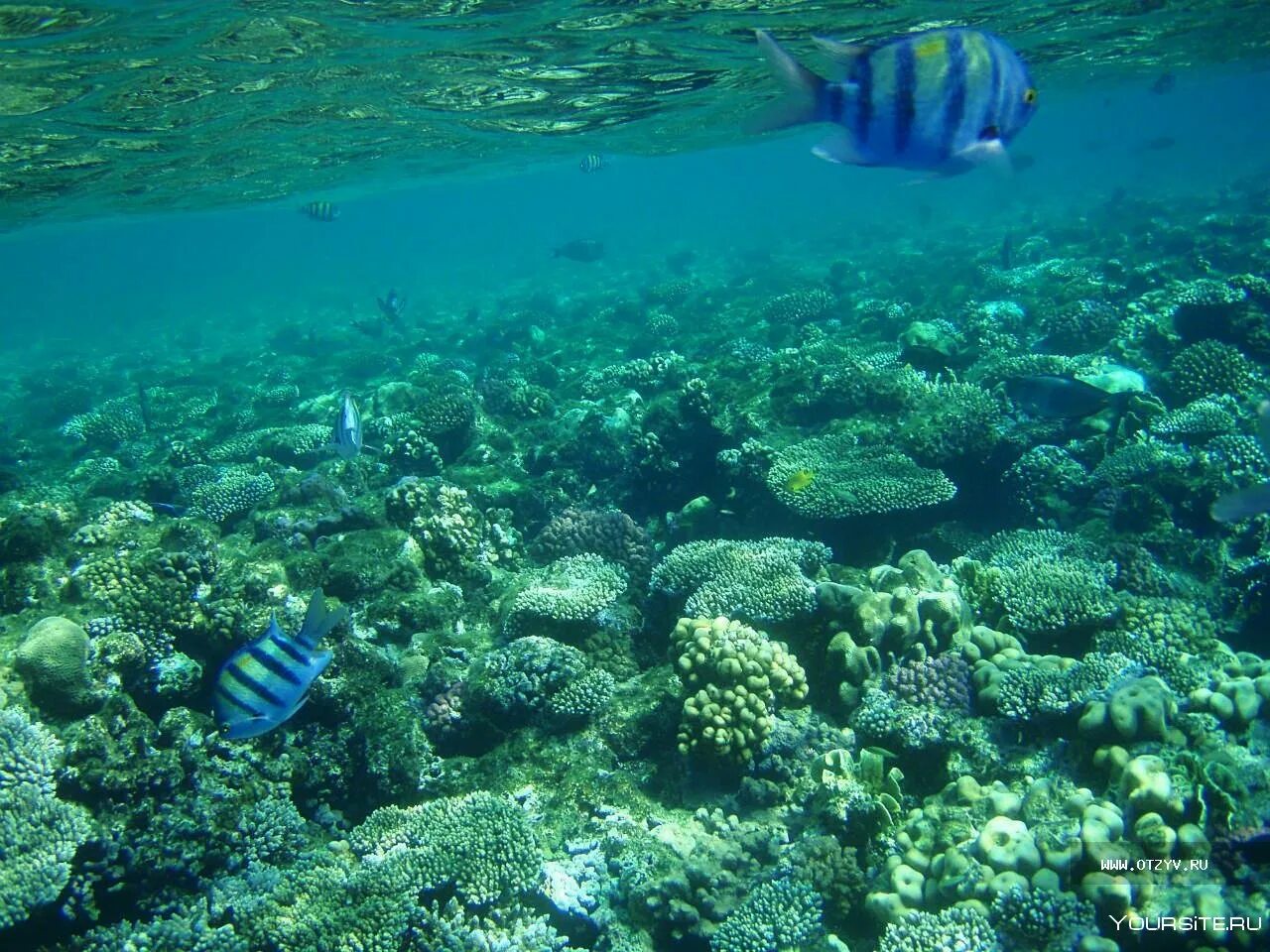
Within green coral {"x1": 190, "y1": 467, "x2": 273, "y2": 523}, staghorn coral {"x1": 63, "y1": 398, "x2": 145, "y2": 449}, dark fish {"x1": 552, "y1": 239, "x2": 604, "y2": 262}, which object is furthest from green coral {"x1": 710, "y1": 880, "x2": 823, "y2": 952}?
dark fish {"x1": 552, "y1": 239, "x2": 604, "y2": 262}

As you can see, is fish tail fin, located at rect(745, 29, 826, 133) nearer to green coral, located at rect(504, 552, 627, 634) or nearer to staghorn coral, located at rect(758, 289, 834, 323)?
green coral, located at rect(504, 552, 627, 634)

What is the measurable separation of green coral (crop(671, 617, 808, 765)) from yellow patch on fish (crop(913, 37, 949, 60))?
13.8 feet

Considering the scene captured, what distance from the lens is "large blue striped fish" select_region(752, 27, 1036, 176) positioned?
240 cm

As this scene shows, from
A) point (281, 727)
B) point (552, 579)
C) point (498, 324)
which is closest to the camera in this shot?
point (281, 727)

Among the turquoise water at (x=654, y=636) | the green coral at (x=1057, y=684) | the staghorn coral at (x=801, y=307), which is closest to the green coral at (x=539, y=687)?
the turquoise water at (x=654, y=636)

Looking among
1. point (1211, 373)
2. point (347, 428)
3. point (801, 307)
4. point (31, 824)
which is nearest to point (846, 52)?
point (347, 428)

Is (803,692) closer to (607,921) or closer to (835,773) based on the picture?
(835,773)

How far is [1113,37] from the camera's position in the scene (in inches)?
931

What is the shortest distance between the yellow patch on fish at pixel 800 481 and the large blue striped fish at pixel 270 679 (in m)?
5.46

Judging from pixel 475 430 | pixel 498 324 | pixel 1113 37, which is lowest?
pixel 498 324

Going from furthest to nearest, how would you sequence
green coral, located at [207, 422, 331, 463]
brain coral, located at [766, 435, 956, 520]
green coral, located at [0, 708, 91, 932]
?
1. green coral, located at [207, 422, 331, 463]
2. brain coral, located at [766, 435, 956, 520]
3. green coral, located at [0, 708, 91, 932]

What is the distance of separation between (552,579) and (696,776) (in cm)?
272

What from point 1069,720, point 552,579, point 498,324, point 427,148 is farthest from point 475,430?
point 427,148

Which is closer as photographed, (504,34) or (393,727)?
(393,727)
